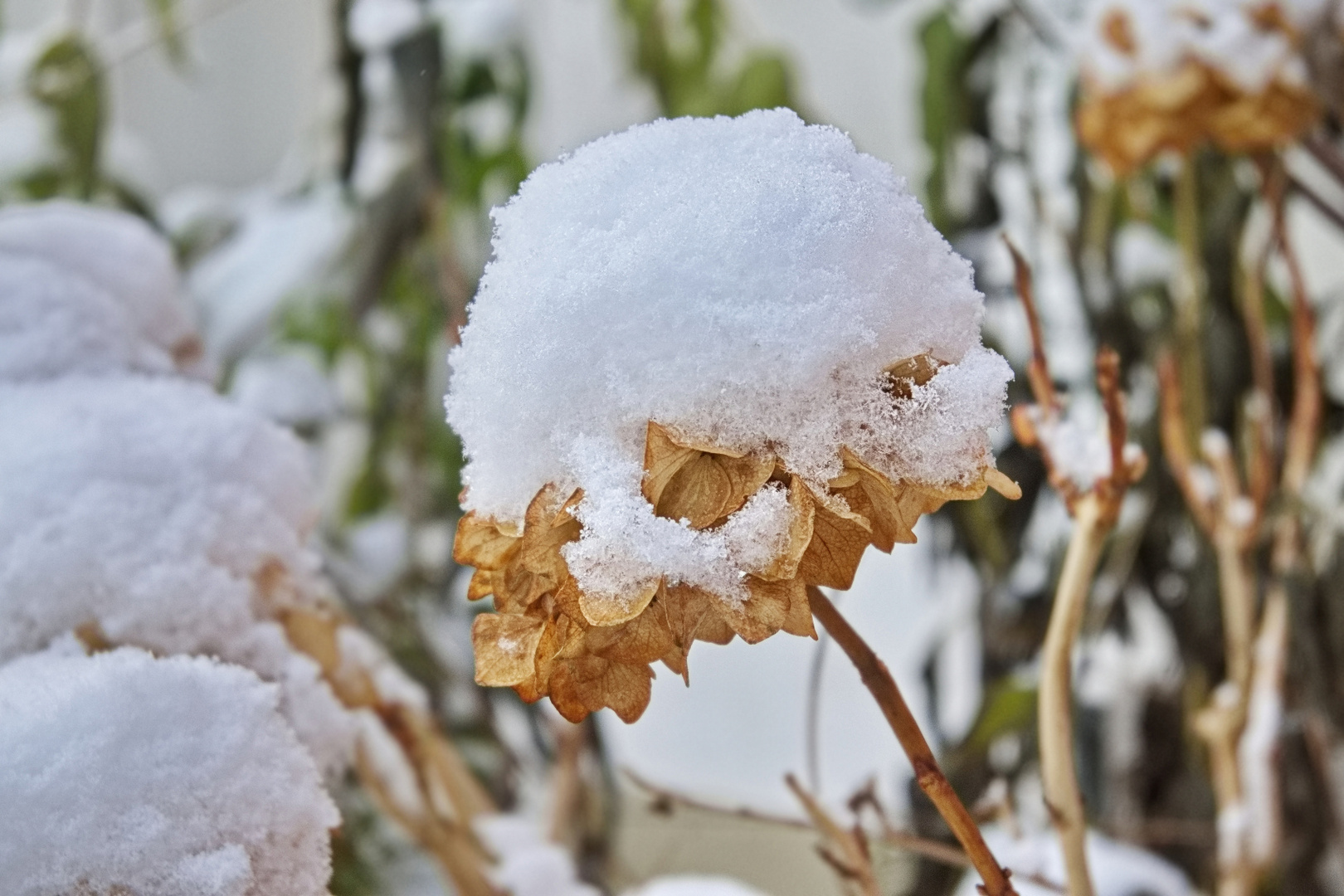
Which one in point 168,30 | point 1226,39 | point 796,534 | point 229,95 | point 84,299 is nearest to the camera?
point 796,534

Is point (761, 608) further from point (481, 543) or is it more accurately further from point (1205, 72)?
point (1205, 72)

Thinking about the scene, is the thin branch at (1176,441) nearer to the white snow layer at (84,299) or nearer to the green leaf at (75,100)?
the white snow layer at (84,299)

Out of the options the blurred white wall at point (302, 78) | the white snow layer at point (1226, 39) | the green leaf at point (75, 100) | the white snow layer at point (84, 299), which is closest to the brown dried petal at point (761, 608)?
the white snow layer at point (84, 299)

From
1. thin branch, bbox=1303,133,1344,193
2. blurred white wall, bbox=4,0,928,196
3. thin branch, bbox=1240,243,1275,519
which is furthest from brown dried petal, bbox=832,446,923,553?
blurred white wall, bbox=4,0,928,196

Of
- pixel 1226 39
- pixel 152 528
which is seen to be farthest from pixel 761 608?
pixel 1226 39

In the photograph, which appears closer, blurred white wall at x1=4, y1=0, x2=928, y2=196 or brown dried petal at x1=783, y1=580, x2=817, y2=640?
brown dried petal at x1=783, y1=580, x2=817, y2=640

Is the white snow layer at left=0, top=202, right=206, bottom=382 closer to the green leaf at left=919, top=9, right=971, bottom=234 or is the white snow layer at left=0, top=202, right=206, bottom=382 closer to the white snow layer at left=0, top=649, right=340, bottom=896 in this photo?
the white snow layer at left=0, top=649, right=340, bottom=896

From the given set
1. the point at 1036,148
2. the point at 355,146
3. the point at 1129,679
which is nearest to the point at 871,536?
the point at 355,146
